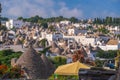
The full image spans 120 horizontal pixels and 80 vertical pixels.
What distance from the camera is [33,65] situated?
64.1ft

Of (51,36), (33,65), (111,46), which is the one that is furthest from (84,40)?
(33,65)

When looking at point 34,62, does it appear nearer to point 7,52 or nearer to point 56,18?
point 7,52

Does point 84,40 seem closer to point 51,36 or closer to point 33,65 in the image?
point 51,36

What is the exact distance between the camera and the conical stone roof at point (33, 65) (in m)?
19.2

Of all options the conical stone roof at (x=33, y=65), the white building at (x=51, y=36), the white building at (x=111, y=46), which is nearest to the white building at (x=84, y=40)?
the white building at (x=51, y=36)

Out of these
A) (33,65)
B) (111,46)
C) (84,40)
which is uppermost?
(84,40)

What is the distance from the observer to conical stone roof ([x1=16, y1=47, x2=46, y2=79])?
1917 cm

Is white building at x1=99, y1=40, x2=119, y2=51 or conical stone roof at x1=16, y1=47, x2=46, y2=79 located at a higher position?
white building at x1=99, y1=40, x2=119, y2=51

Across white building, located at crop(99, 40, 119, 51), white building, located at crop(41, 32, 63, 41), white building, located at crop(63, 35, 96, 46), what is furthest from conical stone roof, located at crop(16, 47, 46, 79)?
white building, located at crop(41, 32, 63, 41)

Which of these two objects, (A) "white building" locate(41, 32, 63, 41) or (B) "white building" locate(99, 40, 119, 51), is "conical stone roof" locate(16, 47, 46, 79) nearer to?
(B) "white building" locate(99, 40, 119, 51)

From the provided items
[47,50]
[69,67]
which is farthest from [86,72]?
[47,50]

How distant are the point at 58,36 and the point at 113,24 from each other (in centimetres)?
6396

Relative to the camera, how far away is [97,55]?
71875 millimetres

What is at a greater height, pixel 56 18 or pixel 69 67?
pixel 56 18
